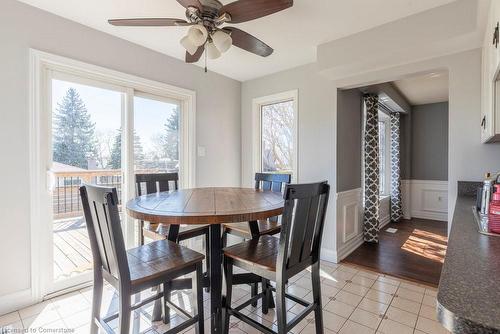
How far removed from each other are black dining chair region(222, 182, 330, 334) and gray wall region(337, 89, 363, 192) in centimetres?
170

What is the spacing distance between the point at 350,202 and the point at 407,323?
162 cm

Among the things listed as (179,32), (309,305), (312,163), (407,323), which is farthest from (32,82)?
(407,323)

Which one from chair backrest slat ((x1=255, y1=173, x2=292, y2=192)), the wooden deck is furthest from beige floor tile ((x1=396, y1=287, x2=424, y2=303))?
the wooden deck

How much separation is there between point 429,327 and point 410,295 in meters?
0.47

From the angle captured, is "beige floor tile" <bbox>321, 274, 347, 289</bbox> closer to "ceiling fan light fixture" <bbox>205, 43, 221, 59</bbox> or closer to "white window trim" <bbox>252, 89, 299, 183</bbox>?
"white window trim" <bbox>252, 89, 299, 183</bbox>

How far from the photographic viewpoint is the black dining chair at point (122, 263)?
1177mm

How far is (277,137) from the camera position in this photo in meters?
3.71

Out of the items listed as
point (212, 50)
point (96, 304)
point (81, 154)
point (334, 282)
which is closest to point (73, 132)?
point (81, 154)

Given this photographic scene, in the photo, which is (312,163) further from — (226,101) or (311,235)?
(311,235)

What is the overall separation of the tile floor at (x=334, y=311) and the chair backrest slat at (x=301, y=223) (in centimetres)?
77

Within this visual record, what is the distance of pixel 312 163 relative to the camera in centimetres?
319

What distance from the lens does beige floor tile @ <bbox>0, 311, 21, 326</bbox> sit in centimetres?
186

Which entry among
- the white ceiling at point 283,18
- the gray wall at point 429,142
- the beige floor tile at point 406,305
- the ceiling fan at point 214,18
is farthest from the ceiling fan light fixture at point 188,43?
the gray wall at point 429,142

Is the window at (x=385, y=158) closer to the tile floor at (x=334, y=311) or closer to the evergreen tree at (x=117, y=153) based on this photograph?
the tile floor at (x=334, y=311)
